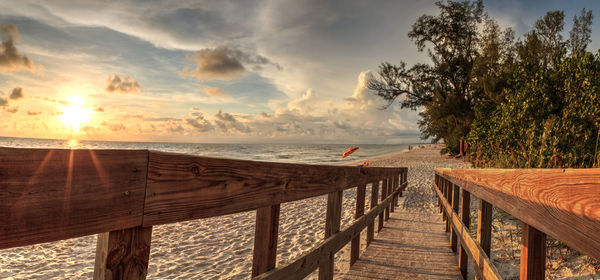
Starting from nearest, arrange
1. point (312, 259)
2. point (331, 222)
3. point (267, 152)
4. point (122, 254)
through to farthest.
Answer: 1. point (122, 254)
2. point (312, 259)
3. point (331, 222)
4. point (267, 152)

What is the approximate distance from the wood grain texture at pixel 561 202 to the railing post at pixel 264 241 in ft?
4.07

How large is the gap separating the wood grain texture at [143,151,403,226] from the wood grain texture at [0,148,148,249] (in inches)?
2.5

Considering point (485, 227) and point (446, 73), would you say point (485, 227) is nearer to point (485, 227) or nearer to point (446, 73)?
point (485, 227)

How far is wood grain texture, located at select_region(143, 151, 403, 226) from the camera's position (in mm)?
1018

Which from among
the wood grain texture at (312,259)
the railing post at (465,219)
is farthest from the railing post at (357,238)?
the railing post at (465,219)

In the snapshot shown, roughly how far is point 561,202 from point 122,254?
152 centimetres

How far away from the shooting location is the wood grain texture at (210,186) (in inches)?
40.1

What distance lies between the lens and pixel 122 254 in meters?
0.93

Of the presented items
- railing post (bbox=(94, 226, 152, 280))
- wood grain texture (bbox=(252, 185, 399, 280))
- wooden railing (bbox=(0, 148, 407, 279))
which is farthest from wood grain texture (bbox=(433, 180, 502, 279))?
railing post (bbox=(94, 226, 152, 280))

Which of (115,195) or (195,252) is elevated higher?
(115,195)

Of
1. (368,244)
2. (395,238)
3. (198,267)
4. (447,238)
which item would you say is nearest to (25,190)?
(368,244)

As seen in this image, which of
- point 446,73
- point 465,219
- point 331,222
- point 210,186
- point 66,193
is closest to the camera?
point 66,193

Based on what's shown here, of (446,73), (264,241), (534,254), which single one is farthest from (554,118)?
(446,73)

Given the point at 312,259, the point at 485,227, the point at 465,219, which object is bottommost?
the point at 312,259
